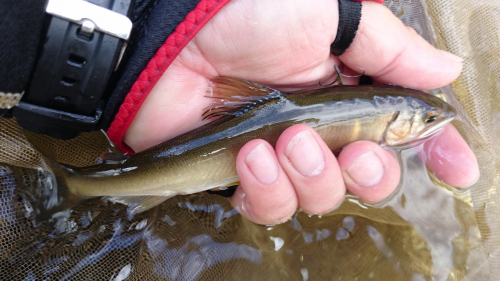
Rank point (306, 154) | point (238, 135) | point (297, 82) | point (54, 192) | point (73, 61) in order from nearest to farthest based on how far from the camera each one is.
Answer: point (73, 61)
point (306, 154)
point (238, 135)
point (54, 192)
point (297, 82)

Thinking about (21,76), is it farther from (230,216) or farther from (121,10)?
(230,216)

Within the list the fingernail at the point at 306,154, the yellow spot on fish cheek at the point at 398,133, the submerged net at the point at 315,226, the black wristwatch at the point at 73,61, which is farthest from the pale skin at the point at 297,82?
the black wristwatch at the point at 73,61

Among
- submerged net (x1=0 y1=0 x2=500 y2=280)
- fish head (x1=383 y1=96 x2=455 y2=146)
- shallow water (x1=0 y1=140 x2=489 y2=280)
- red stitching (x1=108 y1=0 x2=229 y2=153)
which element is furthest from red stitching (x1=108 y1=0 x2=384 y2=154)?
fish head (x1=383 y1=96 x2=455 y2=146)

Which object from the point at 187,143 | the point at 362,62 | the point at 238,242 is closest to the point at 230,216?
the point at 238,242

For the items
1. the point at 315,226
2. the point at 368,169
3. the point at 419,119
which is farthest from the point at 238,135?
the point at 419,119

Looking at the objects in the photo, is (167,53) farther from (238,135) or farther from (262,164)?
(262,164)

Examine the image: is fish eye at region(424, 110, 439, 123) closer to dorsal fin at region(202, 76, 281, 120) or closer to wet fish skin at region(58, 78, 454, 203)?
wet fish skin at region(58, 78, 454, 203)

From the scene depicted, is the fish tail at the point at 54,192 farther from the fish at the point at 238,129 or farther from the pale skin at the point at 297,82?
the pale skin at the point at 297,82
